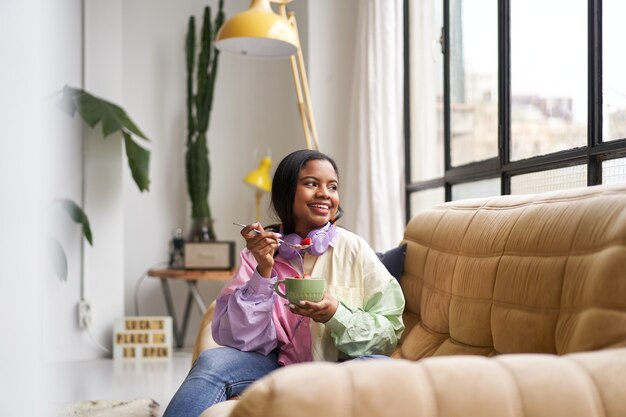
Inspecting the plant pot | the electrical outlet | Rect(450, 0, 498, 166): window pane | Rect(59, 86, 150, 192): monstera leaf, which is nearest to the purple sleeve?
Rect(450, 0, 498, 166): window pane

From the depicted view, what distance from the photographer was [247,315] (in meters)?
1.79

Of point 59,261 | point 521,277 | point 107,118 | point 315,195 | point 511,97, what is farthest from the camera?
point 107,118

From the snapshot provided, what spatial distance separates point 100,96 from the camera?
4.87 meters

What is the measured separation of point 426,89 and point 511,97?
1082 millimetres

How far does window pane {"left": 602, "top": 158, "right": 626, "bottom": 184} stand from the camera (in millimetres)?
2209

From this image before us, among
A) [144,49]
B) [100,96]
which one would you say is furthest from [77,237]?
[144,49]

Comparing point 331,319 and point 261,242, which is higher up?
point 261,242

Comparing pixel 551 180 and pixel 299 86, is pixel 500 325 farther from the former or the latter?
pixel 299 86

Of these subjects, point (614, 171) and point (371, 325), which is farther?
point (614, 171)

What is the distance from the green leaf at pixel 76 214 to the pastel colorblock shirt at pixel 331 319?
9.39ft

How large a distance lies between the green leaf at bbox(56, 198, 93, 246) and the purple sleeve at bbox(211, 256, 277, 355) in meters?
2.91

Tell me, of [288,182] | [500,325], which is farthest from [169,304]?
[500,325]

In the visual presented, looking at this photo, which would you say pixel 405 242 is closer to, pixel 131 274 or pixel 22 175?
pixel 22 175

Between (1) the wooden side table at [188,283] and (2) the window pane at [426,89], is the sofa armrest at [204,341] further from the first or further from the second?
(1) the wooden side table at [188,283]
